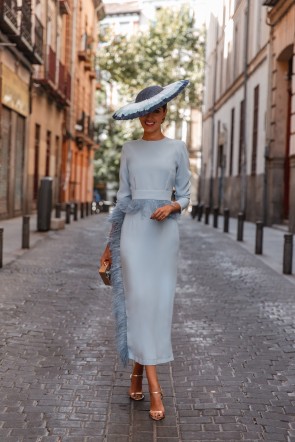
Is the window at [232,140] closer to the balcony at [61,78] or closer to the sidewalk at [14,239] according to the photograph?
the balcony at [61,78]

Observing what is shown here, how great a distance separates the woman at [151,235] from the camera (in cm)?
371

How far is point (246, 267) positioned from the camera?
10.7 metres

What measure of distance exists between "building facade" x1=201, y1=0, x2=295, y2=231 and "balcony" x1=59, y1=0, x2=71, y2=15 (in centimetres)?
739

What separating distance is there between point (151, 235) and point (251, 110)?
23.7 m

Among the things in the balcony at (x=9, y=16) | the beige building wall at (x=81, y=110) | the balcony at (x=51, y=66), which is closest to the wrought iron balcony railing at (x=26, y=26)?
the balcony at (x=9, y=16)

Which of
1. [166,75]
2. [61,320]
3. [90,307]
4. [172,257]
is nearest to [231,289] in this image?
[90,307]

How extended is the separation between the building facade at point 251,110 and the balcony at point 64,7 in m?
7.39

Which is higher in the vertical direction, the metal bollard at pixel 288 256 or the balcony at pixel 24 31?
the balcony at pixel 24 31

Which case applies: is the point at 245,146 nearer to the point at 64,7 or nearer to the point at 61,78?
the point at 61,78

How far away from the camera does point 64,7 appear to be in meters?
29.0

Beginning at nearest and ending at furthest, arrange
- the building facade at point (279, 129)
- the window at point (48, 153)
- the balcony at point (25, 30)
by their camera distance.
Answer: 1. the balcony at point (25, 30)
2. the building facade at point (279, 129)
3. the window at point (48, 153)

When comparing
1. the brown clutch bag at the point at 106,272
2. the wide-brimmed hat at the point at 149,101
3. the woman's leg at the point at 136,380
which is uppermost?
the wide-brimmed hat at the point at 149,101

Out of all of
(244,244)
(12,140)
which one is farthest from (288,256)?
(12,140)

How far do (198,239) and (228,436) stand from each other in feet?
42.5
